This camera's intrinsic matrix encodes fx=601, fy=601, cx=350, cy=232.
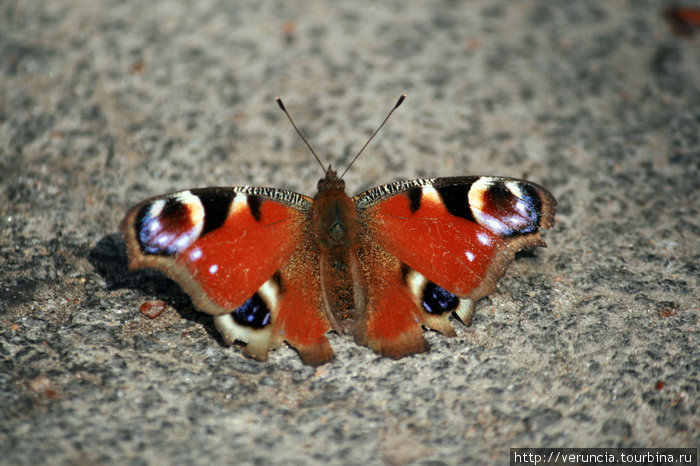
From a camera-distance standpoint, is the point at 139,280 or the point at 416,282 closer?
the point at 416,282

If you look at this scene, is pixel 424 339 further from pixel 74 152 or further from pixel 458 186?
pixel 74 152

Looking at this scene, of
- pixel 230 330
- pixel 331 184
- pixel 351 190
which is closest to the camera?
pixel 230 330

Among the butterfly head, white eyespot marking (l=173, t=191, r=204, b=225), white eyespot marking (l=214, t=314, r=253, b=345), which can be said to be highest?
white eyespot marking (l=173, t=191, r=204, b=225)

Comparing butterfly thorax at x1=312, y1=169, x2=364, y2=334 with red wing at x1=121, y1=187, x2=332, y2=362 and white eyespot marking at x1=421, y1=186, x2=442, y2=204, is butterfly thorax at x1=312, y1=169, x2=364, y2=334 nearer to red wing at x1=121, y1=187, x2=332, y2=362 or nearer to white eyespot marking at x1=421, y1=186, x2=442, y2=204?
red wing at x1=121, y1=187, x2=332, y2=362

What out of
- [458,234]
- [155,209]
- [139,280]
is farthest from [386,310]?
[139,280]

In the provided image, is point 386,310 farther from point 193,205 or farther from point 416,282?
point 193,205

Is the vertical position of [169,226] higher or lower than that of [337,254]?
higher

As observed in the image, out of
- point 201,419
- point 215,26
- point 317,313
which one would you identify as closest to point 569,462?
point 317,313

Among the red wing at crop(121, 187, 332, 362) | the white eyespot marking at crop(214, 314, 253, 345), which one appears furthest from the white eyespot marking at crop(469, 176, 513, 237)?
the white eyespot marking at crop(214, 314, 253, 345)
